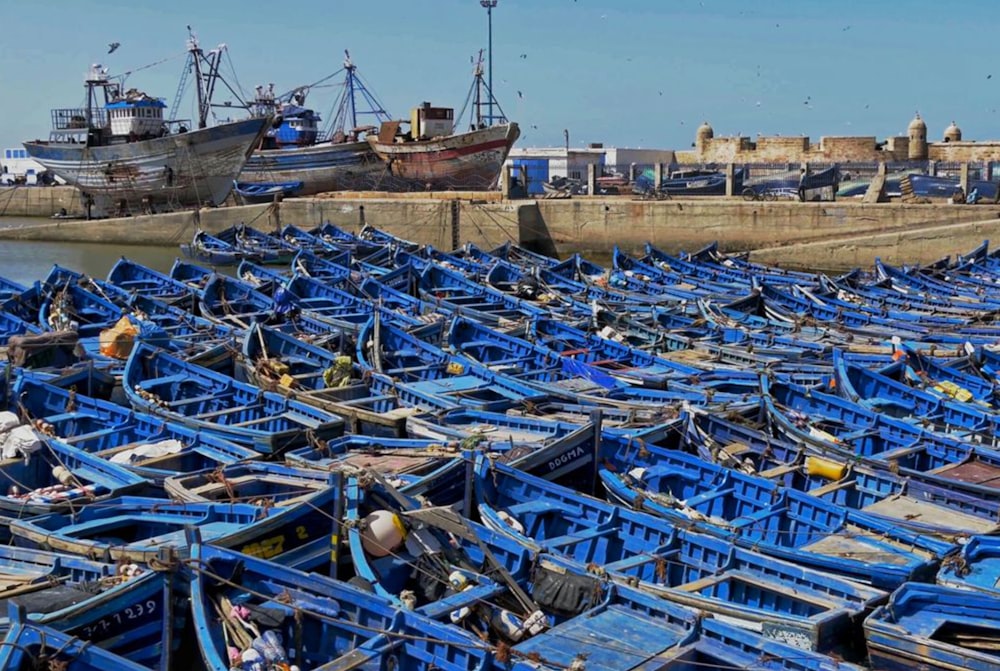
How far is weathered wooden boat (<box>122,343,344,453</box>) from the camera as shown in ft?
51.9

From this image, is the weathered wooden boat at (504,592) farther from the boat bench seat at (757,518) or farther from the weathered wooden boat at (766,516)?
the boat bench seat at (757,518)

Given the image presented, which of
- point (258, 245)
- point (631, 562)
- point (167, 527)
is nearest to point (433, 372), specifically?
point (167, 527)

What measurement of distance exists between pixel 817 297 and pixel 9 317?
18953 millimetres

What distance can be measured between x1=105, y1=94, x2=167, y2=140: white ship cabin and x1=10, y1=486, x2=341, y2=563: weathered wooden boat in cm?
4947

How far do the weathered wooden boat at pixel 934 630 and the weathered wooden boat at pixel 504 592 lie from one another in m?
1.71

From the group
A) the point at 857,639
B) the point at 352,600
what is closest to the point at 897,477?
the point at 857,639

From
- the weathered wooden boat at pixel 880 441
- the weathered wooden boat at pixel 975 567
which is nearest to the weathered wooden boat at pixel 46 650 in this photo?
the weathered wooden boat at pixel 975 567

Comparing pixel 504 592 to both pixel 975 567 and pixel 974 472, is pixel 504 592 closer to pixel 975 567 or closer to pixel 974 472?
pixel 975 567

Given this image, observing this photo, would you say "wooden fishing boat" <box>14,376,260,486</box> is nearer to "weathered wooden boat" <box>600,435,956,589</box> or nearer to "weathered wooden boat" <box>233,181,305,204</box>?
"weathered wooden boat" <box>600,435,956,589</box>

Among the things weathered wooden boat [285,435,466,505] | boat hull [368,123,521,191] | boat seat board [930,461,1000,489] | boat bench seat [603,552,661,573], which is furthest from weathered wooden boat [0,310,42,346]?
boat hull [368,123,521,191]

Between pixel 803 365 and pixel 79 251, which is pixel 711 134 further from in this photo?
pixel 803 365

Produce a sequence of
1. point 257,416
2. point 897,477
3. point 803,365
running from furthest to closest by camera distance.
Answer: point 803,365 < point 257,416 < point 897,477

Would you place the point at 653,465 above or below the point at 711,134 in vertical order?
below

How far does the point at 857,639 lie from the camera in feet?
34.8
